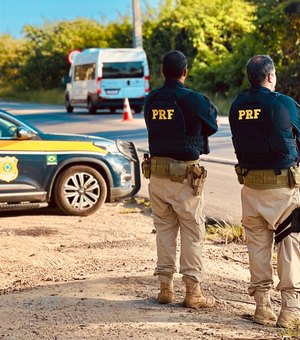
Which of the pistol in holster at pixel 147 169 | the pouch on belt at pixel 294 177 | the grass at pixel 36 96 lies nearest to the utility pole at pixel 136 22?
the grass at pixel 36 96

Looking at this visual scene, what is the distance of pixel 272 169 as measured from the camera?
585cm

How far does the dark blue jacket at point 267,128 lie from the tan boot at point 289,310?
0.83 m

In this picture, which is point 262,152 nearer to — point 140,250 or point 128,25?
point 140,250

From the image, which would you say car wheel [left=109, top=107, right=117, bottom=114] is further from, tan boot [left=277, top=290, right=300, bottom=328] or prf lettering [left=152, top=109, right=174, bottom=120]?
tan boot [left=277, top=290, right=300, bottom=328]

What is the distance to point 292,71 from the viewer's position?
31.5m

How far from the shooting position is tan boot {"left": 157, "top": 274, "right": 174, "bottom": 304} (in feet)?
20.7

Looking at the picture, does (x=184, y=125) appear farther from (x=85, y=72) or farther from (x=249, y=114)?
(x=85, y=72)

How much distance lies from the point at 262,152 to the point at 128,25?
5012cm

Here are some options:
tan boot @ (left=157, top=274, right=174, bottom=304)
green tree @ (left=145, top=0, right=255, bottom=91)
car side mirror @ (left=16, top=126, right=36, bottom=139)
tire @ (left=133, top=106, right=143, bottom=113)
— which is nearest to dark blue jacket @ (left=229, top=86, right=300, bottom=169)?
tan boot @ (left=157, top=274, right=174, bottom=304)

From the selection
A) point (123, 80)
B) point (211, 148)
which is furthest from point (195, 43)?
point (211, 148)

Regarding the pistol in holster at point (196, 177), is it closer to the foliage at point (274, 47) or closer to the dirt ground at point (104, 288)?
the dirt ground at point (104, 288)

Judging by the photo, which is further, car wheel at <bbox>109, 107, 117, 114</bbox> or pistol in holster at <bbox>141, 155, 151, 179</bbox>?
car wheel at <bbox>109, 107, 117, 114</bbox>

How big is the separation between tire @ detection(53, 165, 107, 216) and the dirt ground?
59 cm

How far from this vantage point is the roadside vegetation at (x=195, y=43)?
33.4 m
